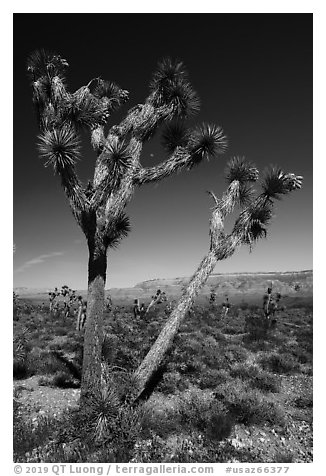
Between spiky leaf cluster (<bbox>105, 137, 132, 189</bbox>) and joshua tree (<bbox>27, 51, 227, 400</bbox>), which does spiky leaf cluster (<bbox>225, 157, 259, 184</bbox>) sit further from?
spiky leaf cluster (<bbox>105, 137, 132, 189</bbox>)

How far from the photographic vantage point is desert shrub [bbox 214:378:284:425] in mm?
7660

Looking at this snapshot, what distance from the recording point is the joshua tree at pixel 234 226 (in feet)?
27.2

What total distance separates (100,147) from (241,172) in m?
4.43

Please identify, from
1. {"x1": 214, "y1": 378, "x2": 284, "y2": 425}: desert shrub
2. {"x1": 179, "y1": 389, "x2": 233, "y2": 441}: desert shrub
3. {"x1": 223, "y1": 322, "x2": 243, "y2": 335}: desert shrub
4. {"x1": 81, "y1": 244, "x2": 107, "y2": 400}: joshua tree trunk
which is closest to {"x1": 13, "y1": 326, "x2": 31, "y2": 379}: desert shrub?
{"x1": 81, "y1": 244, "x2": 107, "y2": 400}: joshua tree trunk

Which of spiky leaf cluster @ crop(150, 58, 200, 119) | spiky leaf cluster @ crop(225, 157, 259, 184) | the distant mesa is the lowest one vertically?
the distant mesa

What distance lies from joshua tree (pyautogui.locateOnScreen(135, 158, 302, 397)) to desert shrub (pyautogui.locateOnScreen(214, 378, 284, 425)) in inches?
93.3

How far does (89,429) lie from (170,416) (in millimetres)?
2125

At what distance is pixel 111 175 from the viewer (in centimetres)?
757

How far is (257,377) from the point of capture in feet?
34.4

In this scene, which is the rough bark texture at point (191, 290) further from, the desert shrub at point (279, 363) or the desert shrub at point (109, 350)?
the desert shrub at point (279, 363)

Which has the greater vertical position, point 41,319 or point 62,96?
point 62,96

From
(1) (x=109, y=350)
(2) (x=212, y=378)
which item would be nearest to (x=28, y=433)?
(1) (x=109, y=350)
